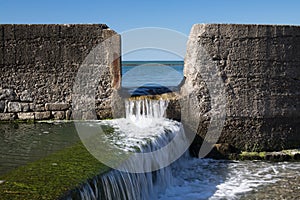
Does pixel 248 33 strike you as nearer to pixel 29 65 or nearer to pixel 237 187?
pixel 237 187

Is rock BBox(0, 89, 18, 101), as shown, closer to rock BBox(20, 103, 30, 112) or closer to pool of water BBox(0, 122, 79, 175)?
rock BBox(20, 103, 30, 112)

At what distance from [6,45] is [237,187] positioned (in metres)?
5.33

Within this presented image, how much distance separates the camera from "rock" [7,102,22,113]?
870 cm

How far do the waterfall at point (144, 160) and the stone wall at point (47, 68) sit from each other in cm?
81

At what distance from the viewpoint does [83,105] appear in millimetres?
8641

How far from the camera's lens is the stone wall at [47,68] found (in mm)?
8578

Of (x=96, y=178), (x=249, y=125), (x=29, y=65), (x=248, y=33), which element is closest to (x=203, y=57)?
(x=248, y=33)

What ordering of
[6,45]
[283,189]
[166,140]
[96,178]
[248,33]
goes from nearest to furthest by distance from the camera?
[96,178] < [283,189] < [166,140] < [248,33] < [6,45]

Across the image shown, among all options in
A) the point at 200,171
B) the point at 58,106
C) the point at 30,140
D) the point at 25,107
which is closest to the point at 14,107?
the point at 25,107

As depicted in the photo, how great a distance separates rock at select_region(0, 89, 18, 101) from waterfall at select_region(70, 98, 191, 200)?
7.11 feet

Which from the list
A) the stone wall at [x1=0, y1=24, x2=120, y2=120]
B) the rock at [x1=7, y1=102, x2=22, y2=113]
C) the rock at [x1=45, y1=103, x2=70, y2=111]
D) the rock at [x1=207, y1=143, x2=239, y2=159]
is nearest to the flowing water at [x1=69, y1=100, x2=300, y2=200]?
the rock at [x1=207, y1=143, x2=239, y2=159]

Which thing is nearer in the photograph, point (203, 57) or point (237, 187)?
point (237, 187)

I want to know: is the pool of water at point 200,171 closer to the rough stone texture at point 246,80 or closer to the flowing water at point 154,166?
the flowing water at point 154,166

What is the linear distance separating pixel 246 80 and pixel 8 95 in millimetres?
4802
